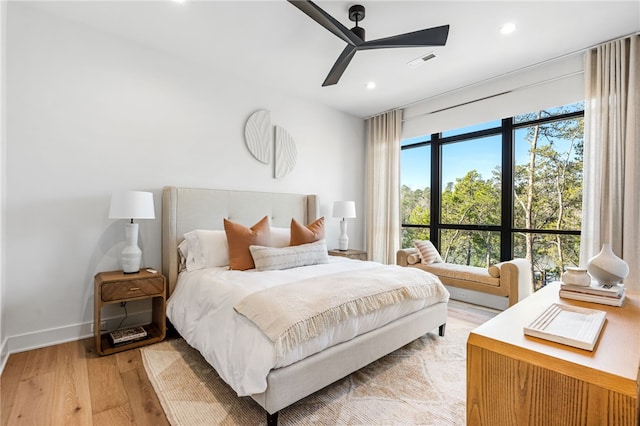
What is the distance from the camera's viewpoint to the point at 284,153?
3889mm

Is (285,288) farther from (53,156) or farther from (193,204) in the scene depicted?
(53,156)

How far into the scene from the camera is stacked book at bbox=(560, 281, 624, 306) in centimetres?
156

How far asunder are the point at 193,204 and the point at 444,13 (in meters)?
2.83

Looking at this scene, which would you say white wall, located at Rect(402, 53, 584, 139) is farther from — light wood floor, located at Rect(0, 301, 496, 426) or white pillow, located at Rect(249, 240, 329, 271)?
light wood floor, located at Rect(0, 301, 496, 426)

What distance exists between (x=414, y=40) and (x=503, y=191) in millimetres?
2429

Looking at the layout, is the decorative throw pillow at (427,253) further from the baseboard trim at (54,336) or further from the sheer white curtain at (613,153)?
the baseboard trim at (54,336)

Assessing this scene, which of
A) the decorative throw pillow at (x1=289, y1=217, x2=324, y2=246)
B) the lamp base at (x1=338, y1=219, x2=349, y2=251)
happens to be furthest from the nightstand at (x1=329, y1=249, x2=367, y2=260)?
the decorative throw pillow at (x1=289, y1=217, x2=324, y2=246)

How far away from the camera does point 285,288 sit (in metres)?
1.84

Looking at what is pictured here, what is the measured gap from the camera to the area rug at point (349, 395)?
1580 mm

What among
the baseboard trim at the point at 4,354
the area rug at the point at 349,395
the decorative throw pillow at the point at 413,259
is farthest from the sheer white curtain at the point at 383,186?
the baseboard trim at the point at 4,354

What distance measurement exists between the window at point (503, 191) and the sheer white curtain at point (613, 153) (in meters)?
0.33

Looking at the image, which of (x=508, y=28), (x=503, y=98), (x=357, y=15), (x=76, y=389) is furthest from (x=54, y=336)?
(x=503, y=98)

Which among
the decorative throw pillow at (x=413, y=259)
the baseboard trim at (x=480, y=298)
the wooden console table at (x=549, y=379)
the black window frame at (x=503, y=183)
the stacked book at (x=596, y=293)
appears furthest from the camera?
the decorative throw pillow at (x=413, y=259)

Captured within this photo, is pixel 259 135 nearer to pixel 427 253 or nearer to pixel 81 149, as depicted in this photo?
pixel 81 149
